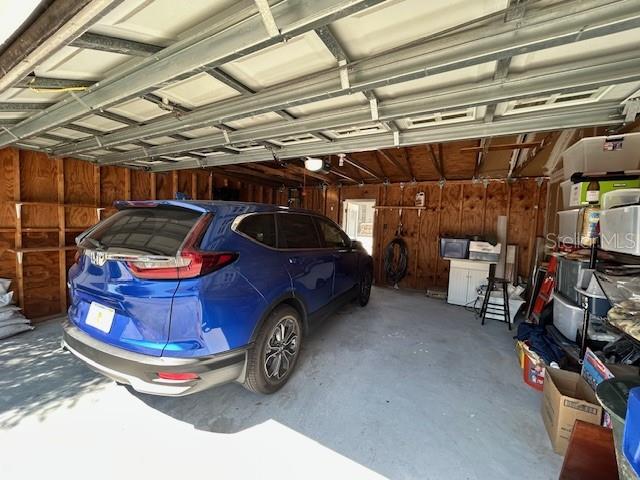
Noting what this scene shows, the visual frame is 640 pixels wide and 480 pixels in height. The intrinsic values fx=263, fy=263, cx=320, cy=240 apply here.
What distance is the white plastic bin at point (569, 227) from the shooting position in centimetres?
264

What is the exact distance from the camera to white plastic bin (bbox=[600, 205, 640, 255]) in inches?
60.4

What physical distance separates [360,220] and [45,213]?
19.5 feet

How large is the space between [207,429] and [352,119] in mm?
2502

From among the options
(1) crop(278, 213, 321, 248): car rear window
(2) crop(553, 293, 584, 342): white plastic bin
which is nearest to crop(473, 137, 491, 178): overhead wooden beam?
(2) crop(553, 293, 584, 342): white plastic bin

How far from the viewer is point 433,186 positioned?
588cm

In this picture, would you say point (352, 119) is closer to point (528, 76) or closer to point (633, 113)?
point (528, 76)

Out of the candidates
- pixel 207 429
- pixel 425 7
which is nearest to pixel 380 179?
pixel 425 7

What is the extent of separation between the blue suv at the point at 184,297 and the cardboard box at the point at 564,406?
1.93 metres

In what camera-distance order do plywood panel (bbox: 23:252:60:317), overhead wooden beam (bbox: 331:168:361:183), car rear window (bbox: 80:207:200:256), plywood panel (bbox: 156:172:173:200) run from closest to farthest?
car rear window (bbox: 80:207:200:256) < plywood panel (bbox: 23:252:60:317) < plywood panel (bbox: 156:172:173:200) < overhead wooden beam (bbox: 331:168:361:183)

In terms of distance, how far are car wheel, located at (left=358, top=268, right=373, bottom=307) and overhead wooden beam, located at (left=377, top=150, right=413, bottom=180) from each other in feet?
5.93

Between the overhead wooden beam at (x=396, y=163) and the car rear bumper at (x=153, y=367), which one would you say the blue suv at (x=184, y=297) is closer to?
the car rear bumper at (x=153, y=367)

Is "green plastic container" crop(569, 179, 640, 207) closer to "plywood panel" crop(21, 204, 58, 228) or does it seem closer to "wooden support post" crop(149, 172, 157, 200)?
"wooden support post" crop(149, 172, 157, 200)

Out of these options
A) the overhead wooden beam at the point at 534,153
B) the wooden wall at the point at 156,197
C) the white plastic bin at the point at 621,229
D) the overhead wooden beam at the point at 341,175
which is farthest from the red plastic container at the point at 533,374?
Answer: the overhead wooden beam at the point at 341,175

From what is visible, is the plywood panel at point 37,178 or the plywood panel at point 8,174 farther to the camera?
the plywood panel at point 37,178
